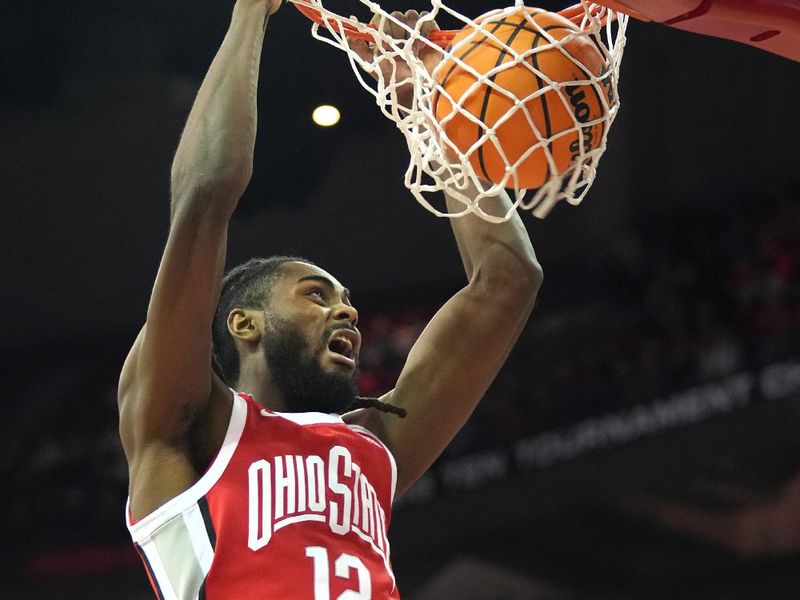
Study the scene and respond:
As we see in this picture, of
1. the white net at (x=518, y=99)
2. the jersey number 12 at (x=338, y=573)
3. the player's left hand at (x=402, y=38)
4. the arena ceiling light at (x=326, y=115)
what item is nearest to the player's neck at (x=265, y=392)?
the jersey number 12 at (x=338, y=573)

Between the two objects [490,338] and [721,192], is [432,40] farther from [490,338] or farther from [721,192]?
[721,192]

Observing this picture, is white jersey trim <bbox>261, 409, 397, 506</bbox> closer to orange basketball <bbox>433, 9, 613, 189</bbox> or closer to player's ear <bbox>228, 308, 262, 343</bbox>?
player's ear <bbox>228, 308, 262, 343</bbox>

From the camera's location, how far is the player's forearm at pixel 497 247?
267 centimetres

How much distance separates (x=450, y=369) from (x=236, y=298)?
1.62 ft

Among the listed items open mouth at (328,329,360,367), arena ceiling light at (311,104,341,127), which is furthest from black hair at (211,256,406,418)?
arena ceiling light at (311,104,341,127)

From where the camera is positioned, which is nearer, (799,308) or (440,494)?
(440,494)

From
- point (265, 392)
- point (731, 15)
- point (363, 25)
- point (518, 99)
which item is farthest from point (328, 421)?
point (731, 15)

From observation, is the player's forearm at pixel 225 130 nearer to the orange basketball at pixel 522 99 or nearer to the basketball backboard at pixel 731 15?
the orange basketball at pixel 522 99

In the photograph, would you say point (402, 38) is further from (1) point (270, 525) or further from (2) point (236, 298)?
(1) point (270, 525)

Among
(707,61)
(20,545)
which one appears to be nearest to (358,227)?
(20,545)

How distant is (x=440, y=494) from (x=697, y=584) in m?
1.46

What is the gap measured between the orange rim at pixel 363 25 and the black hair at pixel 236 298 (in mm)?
519

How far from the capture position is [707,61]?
28.1 ft

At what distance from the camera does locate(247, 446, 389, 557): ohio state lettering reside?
212 centimetres
